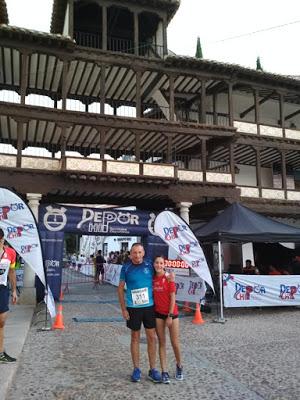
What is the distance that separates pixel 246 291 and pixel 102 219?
6448mm

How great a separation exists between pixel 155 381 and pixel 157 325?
0.74m

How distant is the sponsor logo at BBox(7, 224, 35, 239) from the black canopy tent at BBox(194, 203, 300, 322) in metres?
5.76

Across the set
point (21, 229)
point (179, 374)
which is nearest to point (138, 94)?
point (21, 229)

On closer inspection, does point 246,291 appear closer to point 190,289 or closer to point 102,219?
point 190,289

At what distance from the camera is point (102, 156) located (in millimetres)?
18891

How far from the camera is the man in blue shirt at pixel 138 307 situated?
231 inches

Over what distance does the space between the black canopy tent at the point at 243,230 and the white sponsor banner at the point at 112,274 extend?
10.9 m

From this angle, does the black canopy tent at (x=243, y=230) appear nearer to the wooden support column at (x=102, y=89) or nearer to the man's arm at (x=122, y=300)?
the man's arm at (x=122, y=300)

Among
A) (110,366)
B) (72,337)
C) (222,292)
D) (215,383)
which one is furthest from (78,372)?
(222,292)

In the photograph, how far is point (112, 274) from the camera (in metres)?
27.3

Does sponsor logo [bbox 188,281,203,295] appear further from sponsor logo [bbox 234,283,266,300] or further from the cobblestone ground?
the cobblestone ground

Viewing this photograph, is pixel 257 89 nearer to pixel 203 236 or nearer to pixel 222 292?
pixel 203 236

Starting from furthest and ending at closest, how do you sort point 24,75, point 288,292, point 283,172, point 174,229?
point 283,172 < point 24,75 < point 288,292 < point 174,229

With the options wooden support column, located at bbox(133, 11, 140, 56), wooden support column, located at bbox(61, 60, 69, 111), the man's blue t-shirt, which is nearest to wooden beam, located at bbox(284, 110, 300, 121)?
wooden support column, located at bbox(133, 11, 140, 56)
